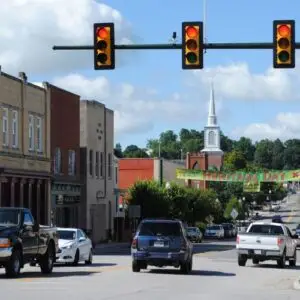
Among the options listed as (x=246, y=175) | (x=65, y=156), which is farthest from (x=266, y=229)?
(x=246, y=175)

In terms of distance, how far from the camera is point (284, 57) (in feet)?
63.9

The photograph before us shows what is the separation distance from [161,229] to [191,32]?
28.7ft

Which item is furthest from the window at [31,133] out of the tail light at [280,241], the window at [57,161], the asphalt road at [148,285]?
the asphalt road at [148,285]

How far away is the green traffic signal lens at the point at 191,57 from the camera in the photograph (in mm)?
19703

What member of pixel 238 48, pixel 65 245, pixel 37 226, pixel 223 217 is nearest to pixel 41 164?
pixel 65 245

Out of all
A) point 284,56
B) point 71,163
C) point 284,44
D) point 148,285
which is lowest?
point 148,285

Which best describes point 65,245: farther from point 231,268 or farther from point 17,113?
point 17,113

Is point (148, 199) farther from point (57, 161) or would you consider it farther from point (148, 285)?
point (148, 285)

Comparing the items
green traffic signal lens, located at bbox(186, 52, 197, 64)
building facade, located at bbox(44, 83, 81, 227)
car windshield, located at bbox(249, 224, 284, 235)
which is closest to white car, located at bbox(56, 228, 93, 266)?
car windshield, located at bbox(249, 224, 284, 235)

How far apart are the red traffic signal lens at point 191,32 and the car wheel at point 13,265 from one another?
7.56 metres

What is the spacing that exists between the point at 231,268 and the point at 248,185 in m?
56.1

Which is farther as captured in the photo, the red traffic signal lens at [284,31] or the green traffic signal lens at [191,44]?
the green traffic signal lens at [191,44]

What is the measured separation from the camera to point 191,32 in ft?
64.7

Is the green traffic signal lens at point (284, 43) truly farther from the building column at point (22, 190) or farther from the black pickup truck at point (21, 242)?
the building column at point (22, 190)
